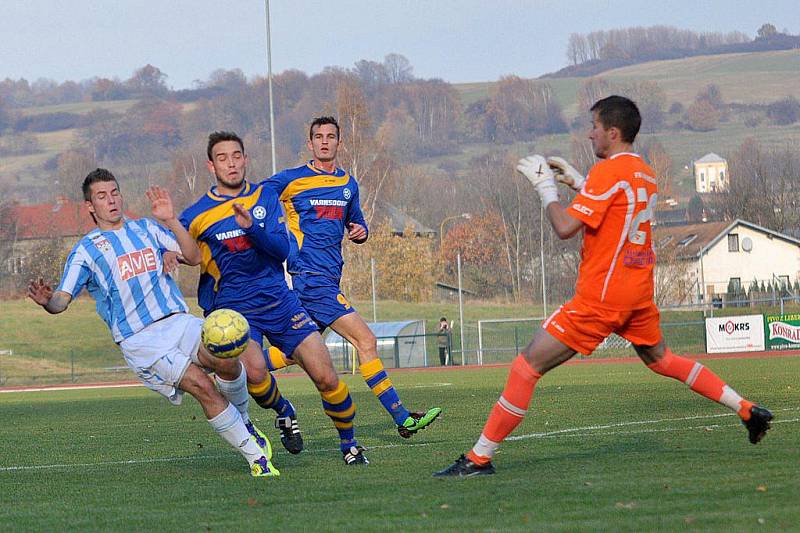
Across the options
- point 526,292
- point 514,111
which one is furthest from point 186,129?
point 526,292

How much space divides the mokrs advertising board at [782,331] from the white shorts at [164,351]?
3044 cm

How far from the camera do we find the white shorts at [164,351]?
799 cm

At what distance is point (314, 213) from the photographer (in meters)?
10.3

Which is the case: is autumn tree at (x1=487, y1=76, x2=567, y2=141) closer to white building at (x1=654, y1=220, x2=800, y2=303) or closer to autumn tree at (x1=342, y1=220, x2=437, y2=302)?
white building at (x1=654, y1=220, x2=800, y2=303)

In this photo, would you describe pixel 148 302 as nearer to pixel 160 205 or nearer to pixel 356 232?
pixel 160 205

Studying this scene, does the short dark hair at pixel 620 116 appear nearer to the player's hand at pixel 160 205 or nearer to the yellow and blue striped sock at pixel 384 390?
the player's hand at pixel 160 205

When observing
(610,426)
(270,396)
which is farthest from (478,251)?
(270,396)

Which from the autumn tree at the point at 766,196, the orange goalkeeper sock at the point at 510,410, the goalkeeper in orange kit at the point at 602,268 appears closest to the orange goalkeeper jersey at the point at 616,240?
the goalkeeper in orange kit at the point at 602,268

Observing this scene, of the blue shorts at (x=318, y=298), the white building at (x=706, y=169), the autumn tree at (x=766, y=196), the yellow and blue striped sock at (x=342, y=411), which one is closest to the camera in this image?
the yellow and blue striped sock at (x=342, y=411)

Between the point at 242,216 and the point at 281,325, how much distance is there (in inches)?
43.8

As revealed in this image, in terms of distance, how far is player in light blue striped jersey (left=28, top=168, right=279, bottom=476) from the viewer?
8016 millimetres

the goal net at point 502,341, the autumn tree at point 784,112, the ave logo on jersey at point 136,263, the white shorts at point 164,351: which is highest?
the autumn tree at point 784,112

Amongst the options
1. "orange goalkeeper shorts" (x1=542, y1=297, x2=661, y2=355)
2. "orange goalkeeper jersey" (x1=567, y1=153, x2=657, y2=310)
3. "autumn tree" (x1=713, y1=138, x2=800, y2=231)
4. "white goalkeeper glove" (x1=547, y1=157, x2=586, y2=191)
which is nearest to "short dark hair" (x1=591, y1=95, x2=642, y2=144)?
"orange goalkeeper jersey" (x1=567, y1=153, x2=657, y2=310)

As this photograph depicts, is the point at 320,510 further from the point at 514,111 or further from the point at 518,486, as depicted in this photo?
the point at 514,111
